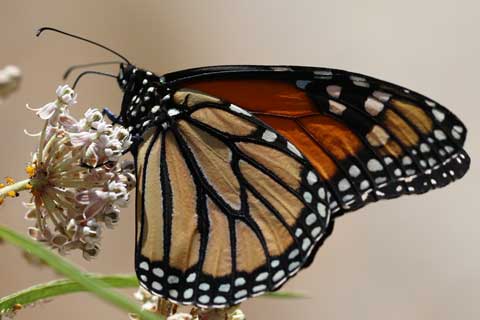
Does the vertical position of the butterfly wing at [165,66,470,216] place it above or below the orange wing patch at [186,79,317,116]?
below

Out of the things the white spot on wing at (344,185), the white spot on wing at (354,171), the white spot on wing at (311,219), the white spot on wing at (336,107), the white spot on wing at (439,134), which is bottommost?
the white spot on wing at (311,219)

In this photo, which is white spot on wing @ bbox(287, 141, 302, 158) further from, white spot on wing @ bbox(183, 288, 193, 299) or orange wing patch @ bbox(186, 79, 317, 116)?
white spot on wing @ bbox(183, 288, 193, 299)

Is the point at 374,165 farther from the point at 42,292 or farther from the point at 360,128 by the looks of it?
the point at 42,292

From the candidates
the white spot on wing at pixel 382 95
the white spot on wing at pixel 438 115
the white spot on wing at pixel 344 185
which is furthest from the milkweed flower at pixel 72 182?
the white spot on wing at pixel 438 115

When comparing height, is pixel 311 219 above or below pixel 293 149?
below

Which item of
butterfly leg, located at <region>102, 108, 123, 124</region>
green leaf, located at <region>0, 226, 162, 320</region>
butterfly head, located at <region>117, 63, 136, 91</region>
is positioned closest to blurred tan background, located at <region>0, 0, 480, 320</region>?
butterfly head, located at <region>117, 63, 136, 91</region>

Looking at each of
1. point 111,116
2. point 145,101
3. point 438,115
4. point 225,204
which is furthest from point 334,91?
point 111,116

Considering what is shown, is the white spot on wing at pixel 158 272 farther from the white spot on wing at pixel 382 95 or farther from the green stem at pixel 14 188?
the white spot on wing at pixel 382 95
